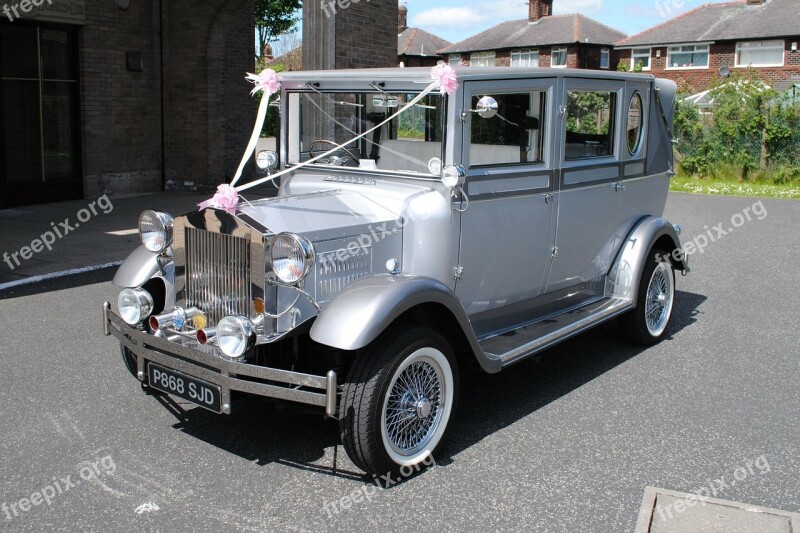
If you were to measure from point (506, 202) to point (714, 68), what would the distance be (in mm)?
41161

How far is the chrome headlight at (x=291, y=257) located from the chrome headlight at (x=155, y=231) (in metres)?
0.90

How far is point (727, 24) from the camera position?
41.6 meters

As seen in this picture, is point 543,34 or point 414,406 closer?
point 414,406

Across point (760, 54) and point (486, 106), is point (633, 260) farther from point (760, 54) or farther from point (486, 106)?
point (760, 54)

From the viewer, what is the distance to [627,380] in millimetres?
5480

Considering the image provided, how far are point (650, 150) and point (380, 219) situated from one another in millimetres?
2969

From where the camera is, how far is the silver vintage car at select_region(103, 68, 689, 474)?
379cm

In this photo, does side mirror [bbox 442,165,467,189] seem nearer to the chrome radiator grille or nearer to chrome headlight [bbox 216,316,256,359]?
the chrome radiator grille

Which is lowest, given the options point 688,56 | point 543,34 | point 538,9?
point 688,56

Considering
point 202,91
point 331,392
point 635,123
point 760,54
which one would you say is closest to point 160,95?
point 202,91

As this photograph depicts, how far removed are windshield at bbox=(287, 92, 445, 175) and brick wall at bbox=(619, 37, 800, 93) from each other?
3385 cm

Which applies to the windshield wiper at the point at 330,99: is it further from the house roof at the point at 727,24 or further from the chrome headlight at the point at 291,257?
the house roof at the point at 727,24

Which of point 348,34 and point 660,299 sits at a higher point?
point 348,34

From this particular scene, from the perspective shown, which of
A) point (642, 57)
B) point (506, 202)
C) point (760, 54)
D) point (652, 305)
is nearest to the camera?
point (506, 202)
